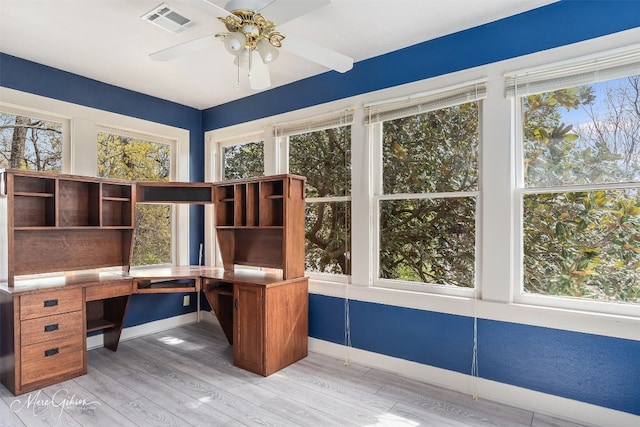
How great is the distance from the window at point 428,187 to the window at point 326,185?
1.11 ft

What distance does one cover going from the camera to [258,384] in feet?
9.08

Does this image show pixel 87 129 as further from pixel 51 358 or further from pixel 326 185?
pixel 326 185

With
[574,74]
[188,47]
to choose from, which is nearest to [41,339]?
[188,47]

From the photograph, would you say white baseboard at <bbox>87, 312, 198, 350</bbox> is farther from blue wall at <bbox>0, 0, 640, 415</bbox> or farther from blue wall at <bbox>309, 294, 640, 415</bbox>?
blue wall at <bbox>309, 294, 640, 415</bbox>

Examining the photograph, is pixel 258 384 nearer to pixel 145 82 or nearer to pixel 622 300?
pixel 622 300

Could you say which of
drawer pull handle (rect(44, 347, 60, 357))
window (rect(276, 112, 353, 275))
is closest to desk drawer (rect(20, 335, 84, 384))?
drawer pull handle (rect(44, 347, 60, 357))

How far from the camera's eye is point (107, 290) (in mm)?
3133

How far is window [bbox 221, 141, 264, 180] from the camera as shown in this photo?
413 cm

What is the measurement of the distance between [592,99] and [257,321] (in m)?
2.86

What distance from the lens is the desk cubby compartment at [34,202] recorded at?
2979 millimetres

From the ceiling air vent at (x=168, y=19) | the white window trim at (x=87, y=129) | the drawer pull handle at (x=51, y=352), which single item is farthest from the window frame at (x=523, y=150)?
the white window trim at (x=87, y=129)

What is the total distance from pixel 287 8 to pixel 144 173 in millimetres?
3041

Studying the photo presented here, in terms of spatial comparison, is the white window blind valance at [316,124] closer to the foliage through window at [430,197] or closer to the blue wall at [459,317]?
the blue wall at [459,317]

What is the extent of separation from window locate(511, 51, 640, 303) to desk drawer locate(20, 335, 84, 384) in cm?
348
